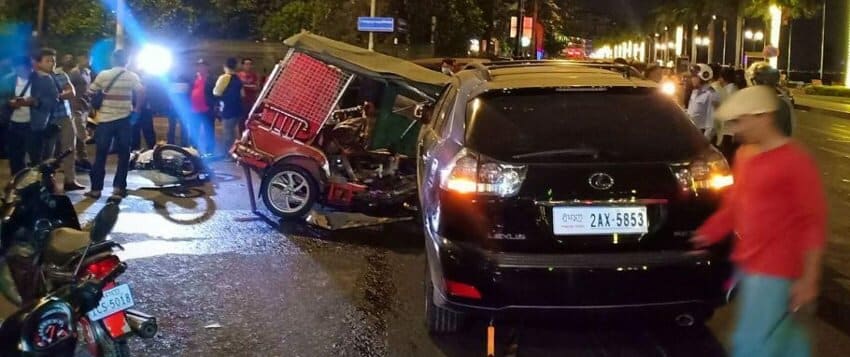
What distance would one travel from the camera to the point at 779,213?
361cm

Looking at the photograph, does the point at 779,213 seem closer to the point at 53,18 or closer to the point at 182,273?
the point at 182,273

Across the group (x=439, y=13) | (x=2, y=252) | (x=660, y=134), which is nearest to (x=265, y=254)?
(x=2, y=252)

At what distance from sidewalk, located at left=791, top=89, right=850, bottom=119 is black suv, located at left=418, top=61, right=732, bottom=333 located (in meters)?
26.9

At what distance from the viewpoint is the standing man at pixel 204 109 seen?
14219 mm

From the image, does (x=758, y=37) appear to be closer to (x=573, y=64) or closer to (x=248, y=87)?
(x=248, y=87)

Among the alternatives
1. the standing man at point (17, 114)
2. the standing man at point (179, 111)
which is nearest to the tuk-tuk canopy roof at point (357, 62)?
the standing man at point (17, 114)

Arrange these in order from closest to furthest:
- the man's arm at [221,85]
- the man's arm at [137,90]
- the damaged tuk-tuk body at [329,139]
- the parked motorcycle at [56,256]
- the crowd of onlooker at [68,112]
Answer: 1. the parked motorcycle at [56,256]
2. the damaged tuk-tuk body at [329,139]
3. the crowd of onlooker at [68,112]
4. the man's arm at [137,90]
5. the man's arm at [221,85]

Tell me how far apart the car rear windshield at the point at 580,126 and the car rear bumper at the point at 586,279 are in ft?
1.73

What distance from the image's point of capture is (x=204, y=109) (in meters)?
14.2

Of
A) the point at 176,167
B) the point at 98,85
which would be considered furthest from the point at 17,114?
the point at 176,167

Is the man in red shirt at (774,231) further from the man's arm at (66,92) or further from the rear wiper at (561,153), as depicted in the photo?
the man's arm at (66,92)

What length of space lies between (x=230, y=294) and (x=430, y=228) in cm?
207

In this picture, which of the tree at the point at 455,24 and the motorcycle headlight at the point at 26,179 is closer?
the motorcycle headlight at the point at 26,179

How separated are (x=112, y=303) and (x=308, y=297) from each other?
2634 mm
